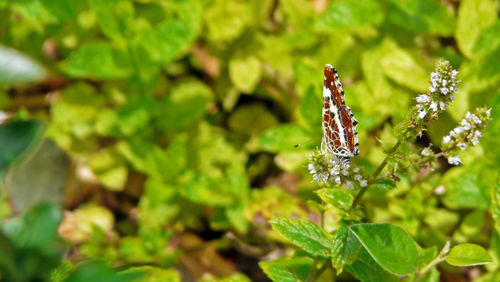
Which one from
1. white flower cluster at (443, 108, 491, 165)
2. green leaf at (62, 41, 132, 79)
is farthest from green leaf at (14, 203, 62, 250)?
green leaf at (62, 41, 132, 79)

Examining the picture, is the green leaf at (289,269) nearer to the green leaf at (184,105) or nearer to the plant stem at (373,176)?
the plant stem at (373,176)

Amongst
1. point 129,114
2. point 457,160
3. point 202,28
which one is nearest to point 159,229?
point 129,114

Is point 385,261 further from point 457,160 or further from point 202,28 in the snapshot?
point 202,28

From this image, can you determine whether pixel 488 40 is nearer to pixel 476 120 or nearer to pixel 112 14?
pixel 476 120

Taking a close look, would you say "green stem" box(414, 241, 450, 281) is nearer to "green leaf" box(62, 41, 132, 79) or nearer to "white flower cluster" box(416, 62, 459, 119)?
"white flower cluster" box(416, 62, 459, 119)

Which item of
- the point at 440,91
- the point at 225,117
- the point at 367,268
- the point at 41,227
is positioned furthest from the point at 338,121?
the point at 225,117

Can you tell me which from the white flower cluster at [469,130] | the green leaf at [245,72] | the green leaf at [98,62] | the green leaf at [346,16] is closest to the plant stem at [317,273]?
the white flower cluster at [469,130]
